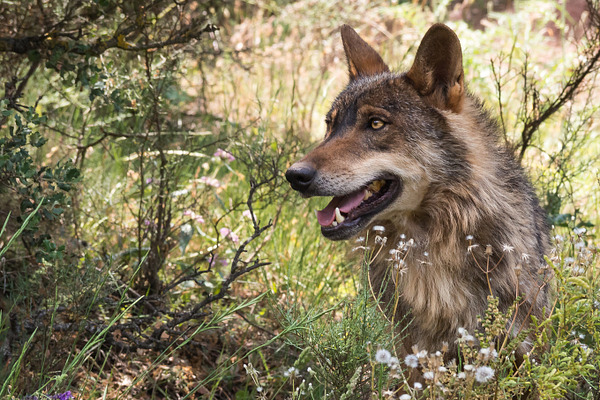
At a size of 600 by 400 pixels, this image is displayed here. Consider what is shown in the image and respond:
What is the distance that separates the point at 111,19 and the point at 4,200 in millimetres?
1285

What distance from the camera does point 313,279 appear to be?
4090 millimetres

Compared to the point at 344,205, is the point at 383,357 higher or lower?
lower

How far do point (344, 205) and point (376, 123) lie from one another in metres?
0.45

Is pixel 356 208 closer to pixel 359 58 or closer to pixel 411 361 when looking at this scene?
pixel 359 58

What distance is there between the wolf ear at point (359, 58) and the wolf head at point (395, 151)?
559 mm

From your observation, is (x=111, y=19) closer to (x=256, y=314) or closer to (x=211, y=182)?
(x=211, y=182)

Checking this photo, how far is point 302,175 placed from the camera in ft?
9.51

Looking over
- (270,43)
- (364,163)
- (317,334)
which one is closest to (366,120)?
(364,163)

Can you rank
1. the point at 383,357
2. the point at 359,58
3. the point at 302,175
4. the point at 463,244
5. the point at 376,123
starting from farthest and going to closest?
the point at 359,58 → the point at 376,123 → the point at 463,244 → the point at 302,175 → the point at 383,357

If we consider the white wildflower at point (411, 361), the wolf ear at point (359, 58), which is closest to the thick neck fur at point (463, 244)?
the wolf ear at point (359, 58)

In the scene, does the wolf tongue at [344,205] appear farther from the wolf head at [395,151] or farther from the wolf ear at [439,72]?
the wolf ear at [439,72]

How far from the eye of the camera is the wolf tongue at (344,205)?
3.04 metres

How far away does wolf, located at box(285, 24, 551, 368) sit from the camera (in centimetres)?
292

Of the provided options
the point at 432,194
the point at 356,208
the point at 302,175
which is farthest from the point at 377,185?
the point at 302,175
